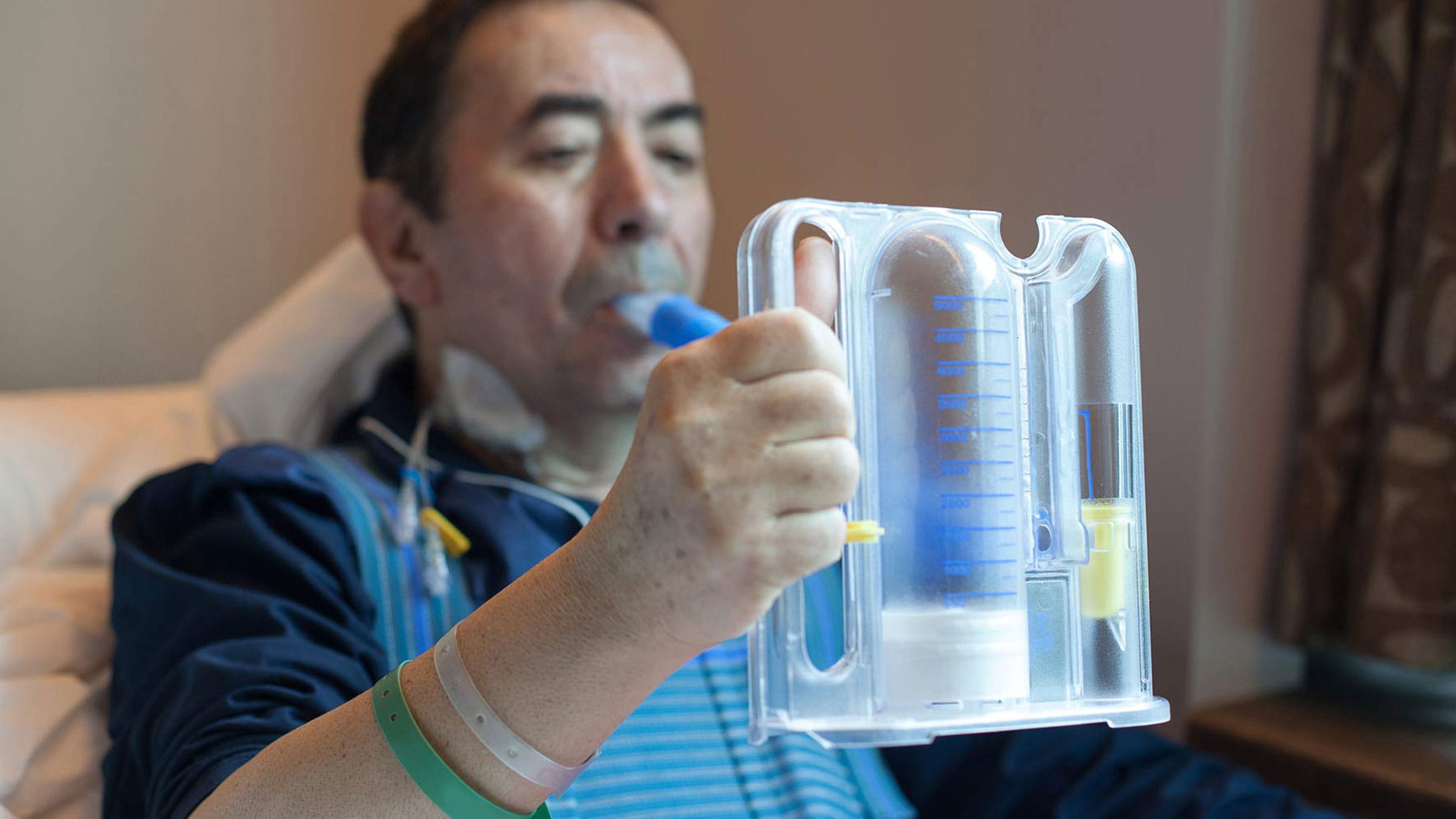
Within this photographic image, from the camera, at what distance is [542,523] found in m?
1.06

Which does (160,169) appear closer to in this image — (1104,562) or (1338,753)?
(1104,562)

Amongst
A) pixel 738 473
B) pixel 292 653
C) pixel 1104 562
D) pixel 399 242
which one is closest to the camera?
pixel 738 473

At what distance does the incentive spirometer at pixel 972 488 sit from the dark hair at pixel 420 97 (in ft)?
2.14

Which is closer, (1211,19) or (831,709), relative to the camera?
(831,709)

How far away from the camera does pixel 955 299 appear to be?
23.1 inches

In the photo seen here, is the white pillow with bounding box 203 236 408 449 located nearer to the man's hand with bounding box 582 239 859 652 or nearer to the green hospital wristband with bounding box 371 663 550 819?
the green hospital wristband with bounding box 371 663 550 819

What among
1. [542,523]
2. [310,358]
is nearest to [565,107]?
[542,523]

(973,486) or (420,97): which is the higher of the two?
(420,97)

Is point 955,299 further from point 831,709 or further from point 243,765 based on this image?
point 243,765

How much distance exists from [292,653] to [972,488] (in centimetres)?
48

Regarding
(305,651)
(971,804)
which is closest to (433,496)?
(305,651)

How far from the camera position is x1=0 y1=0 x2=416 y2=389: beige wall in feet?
4.75

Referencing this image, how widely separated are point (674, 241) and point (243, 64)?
0.85m

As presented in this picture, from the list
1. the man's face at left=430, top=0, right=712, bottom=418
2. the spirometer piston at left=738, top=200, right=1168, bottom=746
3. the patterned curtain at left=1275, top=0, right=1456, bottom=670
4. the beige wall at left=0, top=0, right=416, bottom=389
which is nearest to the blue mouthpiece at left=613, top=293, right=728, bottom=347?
the man's face at left=430, top=0, right=712, bottom=418
